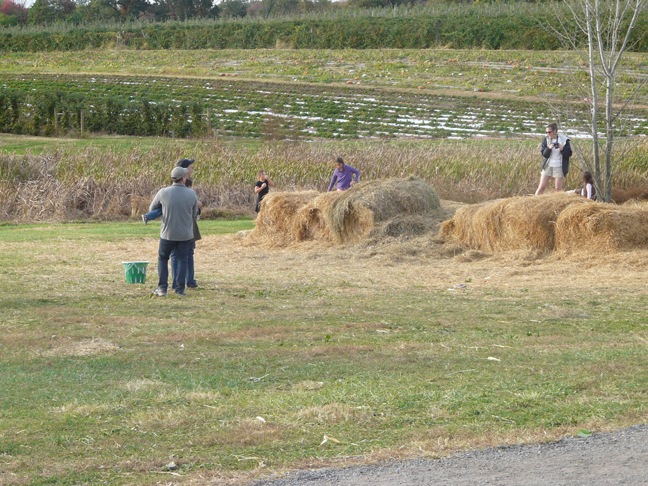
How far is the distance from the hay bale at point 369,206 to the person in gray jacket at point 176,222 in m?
6.04

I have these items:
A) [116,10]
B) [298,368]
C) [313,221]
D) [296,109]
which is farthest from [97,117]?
[116,10]

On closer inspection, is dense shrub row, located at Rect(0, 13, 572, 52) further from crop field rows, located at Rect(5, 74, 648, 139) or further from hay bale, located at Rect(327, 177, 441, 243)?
hay bale, located at Rect(327, 177, 441, 243)

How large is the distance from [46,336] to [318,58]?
72712mm

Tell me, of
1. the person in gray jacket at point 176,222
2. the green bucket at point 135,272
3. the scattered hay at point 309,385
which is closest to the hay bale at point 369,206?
the green bucket at point 135,272

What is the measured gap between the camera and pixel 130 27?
103312 millimetres

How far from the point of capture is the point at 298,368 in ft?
24.4

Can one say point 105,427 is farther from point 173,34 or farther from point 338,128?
point 173,34

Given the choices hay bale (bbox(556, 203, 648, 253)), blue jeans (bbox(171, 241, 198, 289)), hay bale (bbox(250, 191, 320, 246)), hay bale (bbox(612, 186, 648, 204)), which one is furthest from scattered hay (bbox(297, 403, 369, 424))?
hay bale (bbox(612, 186, 648, 204))

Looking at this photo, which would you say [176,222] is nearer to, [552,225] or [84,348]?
[84,348]

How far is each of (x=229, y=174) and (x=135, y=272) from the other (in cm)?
1414

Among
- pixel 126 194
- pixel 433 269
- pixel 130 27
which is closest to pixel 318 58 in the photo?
pixel 130 27

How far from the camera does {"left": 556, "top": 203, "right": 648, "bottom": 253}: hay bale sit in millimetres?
14422

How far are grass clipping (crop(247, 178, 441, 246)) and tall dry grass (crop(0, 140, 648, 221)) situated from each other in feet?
20.1

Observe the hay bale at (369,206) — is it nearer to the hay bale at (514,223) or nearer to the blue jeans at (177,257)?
the hay bale at (514,223)
